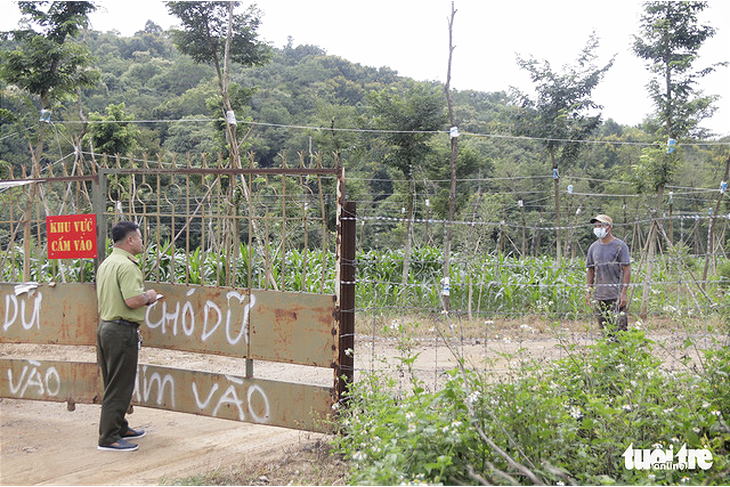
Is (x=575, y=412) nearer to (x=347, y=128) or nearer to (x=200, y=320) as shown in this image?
(x=200, y=320)

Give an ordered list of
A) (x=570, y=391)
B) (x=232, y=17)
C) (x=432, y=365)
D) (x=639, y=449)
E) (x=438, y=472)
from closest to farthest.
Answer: (x=438, y=472) < (x=639, y=449) < (x=570, y=391) < (x=432, y=365) < (x=232, y=17)

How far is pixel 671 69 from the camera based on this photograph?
11570 millimetres

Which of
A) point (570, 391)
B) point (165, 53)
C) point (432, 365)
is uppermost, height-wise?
point (165, 53)

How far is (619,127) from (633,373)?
37806 mm

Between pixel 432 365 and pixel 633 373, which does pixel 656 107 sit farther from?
pixel 633 373

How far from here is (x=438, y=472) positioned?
3.36 meters

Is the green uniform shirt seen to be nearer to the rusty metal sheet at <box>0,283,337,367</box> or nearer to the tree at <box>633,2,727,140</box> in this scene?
the rusty metal sheet at <box>0,283,337,367</box>

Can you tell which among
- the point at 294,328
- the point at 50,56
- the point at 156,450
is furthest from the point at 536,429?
the point at 50,56

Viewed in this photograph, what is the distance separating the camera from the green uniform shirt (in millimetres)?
4301

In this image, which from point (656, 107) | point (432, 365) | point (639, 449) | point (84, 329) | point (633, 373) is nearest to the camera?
point (639, 449)

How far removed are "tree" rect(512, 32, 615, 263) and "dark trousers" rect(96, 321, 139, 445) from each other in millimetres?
10806

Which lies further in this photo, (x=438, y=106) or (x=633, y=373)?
(x=438, y=106)

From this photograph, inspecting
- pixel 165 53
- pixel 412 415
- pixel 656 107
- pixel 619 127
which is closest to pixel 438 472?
pixel 412 415

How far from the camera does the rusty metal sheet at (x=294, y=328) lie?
440cm
